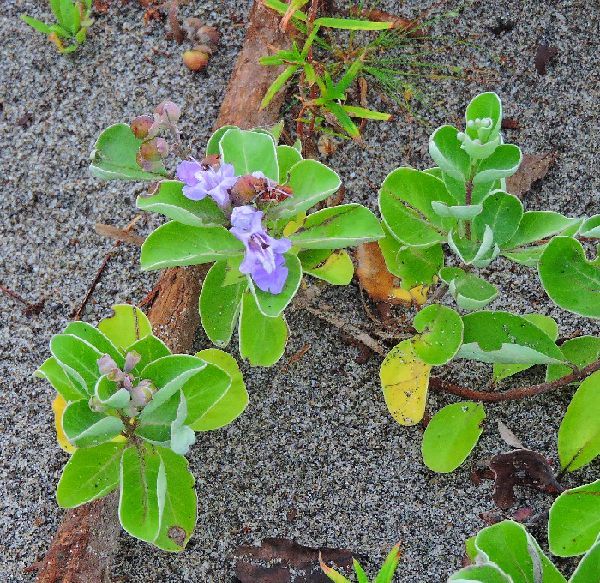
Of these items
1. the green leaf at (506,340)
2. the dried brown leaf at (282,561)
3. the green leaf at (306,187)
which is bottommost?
the dried brown leaf at (282,561)

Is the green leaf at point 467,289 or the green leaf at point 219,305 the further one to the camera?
the green leaf at point 219,305

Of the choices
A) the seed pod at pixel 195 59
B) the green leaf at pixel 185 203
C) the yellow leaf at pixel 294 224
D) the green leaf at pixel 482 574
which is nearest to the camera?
the green leaf at pixel 482 574

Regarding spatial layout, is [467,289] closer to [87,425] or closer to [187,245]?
[187,245]

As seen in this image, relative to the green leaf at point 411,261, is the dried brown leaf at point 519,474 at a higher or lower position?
lower

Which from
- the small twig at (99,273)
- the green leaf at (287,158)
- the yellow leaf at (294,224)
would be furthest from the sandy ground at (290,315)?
the green leaf at (287,158)

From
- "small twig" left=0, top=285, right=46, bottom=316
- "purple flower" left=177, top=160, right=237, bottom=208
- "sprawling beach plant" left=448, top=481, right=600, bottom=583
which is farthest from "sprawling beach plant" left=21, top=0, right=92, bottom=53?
"sprawling beach plant" left=448, top=481, right=600, bottom=583

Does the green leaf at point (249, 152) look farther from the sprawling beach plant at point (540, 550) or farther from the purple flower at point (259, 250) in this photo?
the sprawling beach plant at point (540, 550)
